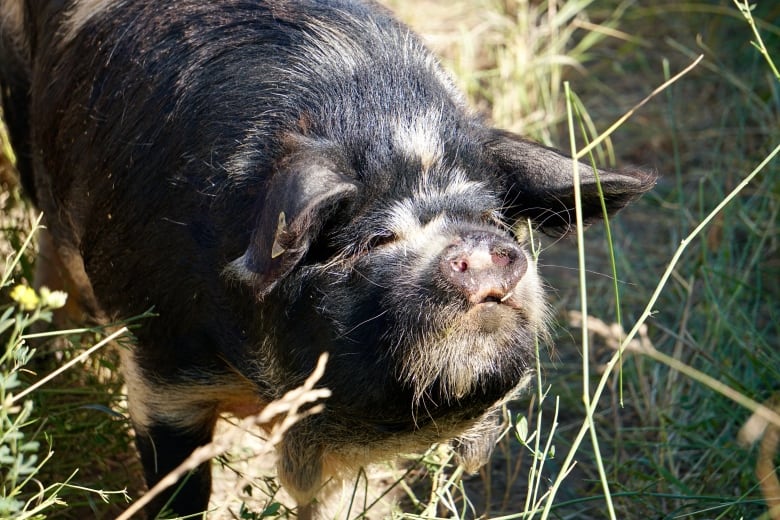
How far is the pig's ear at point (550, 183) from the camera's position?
3.28 metres

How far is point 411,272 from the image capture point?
9.70ft

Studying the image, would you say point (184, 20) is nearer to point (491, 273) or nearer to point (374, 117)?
point (374, 117)

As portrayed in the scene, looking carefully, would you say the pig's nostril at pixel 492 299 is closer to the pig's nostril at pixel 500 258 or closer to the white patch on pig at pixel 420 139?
the pig's nostril at pixel 500 258

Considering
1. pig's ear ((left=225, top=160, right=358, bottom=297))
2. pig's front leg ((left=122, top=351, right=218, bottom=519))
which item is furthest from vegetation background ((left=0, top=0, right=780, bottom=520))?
pig's ear ((left=225, top=160, right=358, bottom=297))

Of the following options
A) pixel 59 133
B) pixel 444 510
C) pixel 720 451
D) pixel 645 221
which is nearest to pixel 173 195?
pixel 59 133

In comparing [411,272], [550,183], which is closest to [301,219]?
[411,272]

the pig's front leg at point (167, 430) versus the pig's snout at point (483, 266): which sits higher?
the pig's snout at point (483, 266)

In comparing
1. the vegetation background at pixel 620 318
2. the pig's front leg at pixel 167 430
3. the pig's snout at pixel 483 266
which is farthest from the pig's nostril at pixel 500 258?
the pig's front leg at pixel 167 430

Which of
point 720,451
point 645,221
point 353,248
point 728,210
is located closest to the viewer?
point 353,248

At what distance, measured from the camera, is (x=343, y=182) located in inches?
112

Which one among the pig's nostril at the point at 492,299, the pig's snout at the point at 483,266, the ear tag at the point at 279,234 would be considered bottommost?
the pig's nostril at the point at 492,299

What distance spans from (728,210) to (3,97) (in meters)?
3.66

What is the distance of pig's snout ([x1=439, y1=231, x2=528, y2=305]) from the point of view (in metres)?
2.84

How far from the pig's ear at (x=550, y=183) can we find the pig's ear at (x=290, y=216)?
63cm
